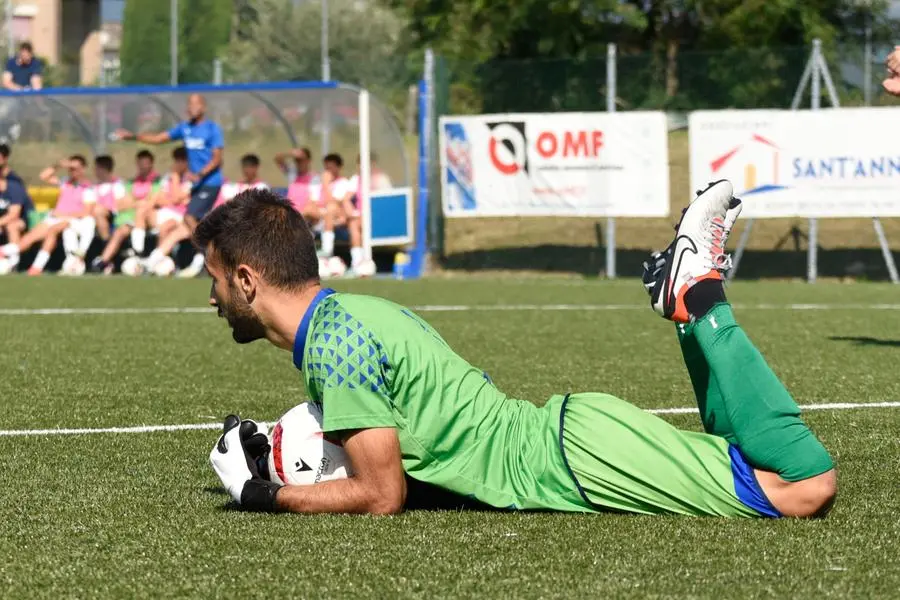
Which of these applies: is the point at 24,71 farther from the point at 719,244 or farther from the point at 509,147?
the point at 719,244

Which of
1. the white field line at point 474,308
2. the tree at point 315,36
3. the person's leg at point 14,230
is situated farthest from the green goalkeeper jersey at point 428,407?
the tree at point 315,36

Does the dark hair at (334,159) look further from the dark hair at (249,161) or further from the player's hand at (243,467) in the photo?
the player's hand at (243,467)

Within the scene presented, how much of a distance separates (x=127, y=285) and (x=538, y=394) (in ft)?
35.3

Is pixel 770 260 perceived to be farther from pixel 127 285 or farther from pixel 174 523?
pixel 174 523

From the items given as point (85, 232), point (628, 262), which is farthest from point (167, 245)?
point (628, 262)

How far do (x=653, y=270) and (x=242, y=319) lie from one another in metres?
1.38

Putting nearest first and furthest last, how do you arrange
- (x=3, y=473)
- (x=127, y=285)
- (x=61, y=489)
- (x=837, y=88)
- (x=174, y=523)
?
(x=174, y=523), (x=61, y=489), (x=3, y=473), (x=127, y=285), (x=837, y=88)

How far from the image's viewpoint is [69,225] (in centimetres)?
2134

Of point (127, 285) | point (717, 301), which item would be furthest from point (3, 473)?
point (127, 285)

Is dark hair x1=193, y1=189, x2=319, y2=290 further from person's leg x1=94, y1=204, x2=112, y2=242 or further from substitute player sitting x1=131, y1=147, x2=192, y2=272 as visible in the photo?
person's leg x1=94, y1=204, x2=112, y2=242

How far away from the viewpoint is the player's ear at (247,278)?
4.41 meters

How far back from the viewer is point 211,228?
446cm

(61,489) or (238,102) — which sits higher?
(238,102)

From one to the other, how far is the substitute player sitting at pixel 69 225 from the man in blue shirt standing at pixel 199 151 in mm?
1819
